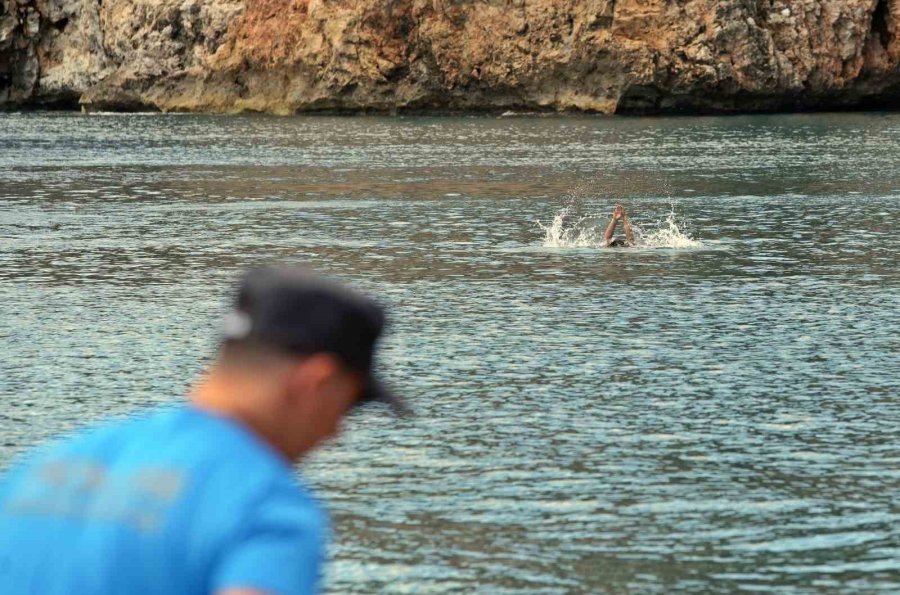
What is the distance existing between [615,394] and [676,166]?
42.1 m

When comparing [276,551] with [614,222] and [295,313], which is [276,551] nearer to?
[295,313]

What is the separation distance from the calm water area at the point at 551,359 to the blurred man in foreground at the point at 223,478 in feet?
22.1

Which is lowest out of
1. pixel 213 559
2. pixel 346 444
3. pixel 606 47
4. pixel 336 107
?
pixel 336 107

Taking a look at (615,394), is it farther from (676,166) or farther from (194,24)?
(194,24)

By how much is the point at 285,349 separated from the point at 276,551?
48cm

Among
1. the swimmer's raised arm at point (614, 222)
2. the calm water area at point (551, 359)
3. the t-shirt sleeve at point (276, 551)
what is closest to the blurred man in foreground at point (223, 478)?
the t-shirt sleeve at point (276, 551)

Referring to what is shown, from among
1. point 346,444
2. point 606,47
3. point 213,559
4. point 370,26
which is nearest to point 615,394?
point 346,444

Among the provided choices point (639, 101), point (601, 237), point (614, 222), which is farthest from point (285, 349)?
point (639, 101)

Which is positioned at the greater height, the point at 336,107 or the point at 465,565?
the point at 465,565

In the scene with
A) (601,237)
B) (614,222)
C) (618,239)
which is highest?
(614,222)

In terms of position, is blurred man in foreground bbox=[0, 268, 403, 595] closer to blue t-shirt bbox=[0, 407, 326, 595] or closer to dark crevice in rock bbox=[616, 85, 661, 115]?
blue t-shirt bbox=[0, 407, 326, 595]

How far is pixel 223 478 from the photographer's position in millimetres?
3176

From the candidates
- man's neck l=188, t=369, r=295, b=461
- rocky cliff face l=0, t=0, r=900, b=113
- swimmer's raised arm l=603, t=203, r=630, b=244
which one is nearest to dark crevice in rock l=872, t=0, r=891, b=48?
rocky cliff face l=0, t=0, r=900, b=113

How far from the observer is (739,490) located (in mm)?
12336
